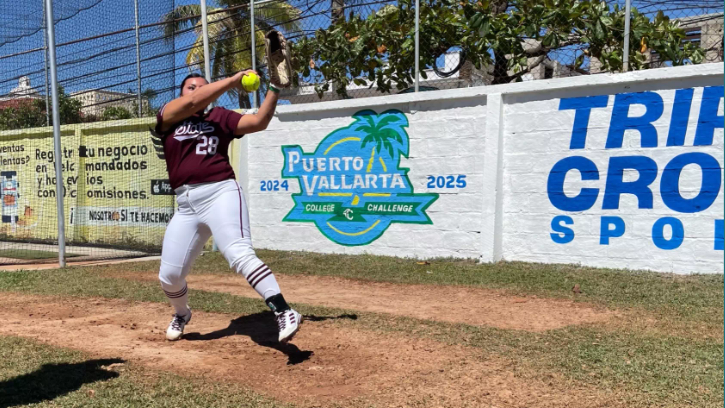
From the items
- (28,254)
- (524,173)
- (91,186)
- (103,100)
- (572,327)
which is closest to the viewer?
(572,327)

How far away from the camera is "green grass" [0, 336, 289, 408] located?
3.12 m

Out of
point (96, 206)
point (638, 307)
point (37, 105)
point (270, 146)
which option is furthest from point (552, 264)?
point (37, 105)

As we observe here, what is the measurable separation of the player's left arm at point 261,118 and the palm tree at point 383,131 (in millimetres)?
4620

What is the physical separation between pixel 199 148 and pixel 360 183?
4.97m

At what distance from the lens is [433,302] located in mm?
5781

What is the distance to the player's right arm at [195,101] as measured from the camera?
3.80 meters

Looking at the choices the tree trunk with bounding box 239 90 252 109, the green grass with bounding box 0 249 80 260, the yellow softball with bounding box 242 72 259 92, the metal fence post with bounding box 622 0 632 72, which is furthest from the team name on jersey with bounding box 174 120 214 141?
the green grass with bounding box 0 249 80 260

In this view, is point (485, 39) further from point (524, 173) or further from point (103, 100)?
point (103, 100)

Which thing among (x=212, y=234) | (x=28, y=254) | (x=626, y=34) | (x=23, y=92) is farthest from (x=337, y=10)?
(x=23, y=92)

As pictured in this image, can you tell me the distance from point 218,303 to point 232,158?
4.88 m

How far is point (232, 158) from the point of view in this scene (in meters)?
10.2

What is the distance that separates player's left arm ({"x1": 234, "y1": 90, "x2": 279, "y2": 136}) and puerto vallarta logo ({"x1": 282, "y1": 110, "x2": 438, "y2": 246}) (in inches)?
179

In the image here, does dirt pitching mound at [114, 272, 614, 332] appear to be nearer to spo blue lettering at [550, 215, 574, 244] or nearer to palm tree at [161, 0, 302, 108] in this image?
spo blue lettering at [550, 215, 574, 244]

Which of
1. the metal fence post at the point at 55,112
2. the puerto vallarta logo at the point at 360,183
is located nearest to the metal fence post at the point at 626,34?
the puerto vallarta logo at the point at 360,183
